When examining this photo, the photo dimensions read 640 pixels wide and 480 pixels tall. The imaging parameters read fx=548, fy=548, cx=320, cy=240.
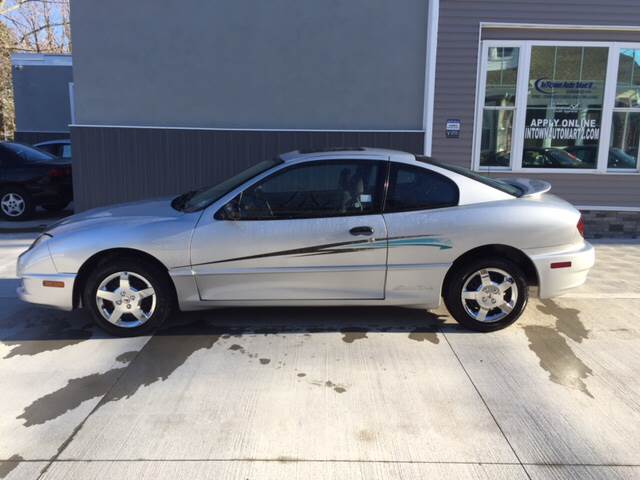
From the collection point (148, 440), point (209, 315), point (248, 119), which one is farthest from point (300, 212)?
point (248, 119)

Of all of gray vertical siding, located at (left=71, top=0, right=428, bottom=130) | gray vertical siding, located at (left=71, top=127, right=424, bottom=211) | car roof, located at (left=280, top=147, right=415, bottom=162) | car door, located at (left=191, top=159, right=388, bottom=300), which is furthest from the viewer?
gray vertical siding, located at (left=71, top=127, right=424, bottom=211)

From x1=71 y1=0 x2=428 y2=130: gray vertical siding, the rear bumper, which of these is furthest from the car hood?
x1=71 y1=0 x2=428 y2=130: gray vertical siding

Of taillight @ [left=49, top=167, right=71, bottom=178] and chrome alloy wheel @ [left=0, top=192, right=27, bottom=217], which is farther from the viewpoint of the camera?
taillight @ [left=49, top=167, right=71, bottom=178]

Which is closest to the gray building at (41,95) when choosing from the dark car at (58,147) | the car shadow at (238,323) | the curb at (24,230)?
the dark car at (58,147)

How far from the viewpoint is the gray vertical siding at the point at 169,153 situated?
29.7 ft

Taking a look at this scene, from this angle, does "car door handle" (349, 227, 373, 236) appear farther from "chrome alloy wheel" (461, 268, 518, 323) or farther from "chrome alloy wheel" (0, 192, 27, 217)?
"chrome alloy wheel" (0, 192, 27, 217)

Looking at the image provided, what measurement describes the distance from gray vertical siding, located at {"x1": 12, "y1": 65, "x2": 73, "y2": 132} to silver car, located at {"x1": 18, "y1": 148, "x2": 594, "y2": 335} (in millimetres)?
16514

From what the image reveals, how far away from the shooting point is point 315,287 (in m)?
4.64

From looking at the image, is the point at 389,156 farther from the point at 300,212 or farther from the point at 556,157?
the point at 556,157

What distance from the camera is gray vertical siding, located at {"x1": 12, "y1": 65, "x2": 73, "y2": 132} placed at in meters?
18.8

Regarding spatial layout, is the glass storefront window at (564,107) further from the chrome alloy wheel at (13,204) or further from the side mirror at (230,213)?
the chrome alloy wheel at (13,204)

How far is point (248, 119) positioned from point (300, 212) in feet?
16.6

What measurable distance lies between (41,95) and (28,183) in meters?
10.7

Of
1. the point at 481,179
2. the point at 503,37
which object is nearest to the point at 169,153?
the point at 503,37
